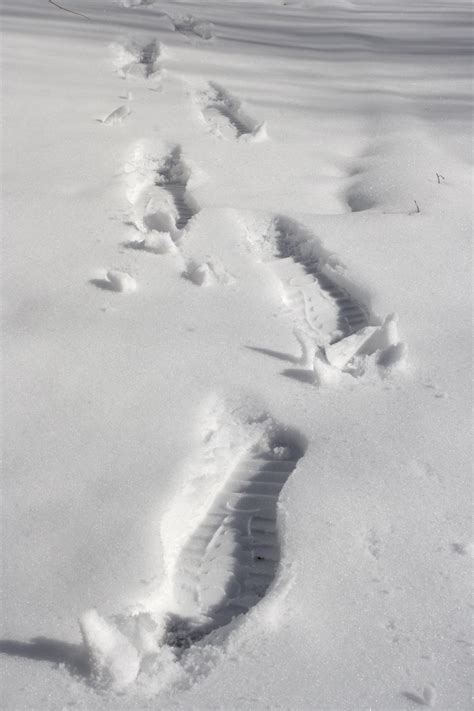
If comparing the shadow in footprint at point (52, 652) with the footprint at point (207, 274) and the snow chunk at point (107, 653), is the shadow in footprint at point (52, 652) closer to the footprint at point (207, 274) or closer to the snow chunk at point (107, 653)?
the snow chunk at point (107, 653)

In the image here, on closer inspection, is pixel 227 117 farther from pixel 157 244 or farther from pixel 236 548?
pixel 236 548

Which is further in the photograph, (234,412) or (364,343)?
(364,343)

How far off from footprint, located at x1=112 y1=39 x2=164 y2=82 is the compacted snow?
2.49 feet

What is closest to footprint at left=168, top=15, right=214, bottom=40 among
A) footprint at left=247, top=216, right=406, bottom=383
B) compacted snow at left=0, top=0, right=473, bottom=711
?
compacted snow at left=0, top=0, right=473, bottom=711

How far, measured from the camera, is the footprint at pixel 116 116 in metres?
2.97

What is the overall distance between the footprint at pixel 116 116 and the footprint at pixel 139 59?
0.76m

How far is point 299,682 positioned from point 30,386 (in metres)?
0.85

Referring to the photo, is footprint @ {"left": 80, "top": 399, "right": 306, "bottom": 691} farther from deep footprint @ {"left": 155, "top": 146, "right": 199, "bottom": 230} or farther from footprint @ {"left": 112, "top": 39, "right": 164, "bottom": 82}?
footprint @ {"left": 112, "top": 39, "right": 164, "bottom": 82}

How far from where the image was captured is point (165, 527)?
117 centimetres

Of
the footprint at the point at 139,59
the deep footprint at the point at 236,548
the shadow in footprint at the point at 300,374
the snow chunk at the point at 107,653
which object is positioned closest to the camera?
the snow chunk at the point at 107,653

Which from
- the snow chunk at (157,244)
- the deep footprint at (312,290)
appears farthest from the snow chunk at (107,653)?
the snow chunk at (157,244)

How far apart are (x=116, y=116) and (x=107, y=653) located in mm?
2495

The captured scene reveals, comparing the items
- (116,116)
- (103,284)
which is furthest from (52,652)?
(116,116)

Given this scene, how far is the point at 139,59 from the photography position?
13.5 feet
